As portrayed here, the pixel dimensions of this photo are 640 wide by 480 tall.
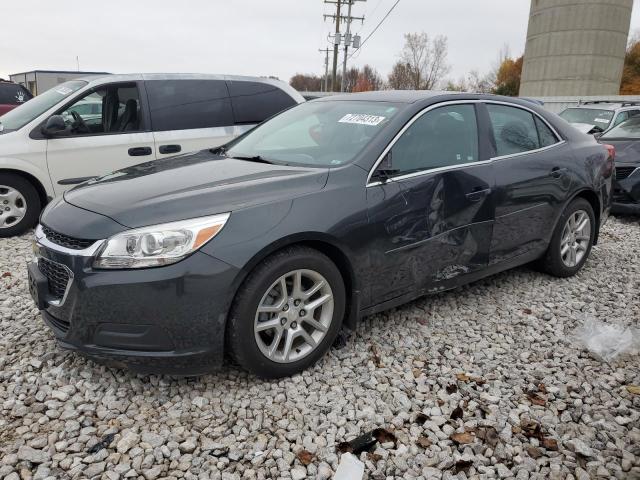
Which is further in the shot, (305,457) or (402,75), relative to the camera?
(402,75)

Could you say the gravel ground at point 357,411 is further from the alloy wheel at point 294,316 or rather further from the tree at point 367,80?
the tree at point 367,80

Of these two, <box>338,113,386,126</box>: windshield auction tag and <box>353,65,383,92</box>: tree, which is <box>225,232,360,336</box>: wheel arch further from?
<box>353,65,383,92</box>: tree

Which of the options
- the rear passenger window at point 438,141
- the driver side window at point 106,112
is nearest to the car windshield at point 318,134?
the rear passenger window at point 438,141

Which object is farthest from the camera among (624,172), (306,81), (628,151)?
(306,81)

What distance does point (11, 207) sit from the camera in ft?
18.5

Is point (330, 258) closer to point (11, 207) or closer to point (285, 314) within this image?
point (285, 314)

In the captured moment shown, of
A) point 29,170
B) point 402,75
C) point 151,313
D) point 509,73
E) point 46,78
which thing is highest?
point 509,73

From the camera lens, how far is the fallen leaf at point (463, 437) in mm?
2500

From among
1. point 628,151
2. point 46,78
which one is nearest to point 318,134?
point 628,151

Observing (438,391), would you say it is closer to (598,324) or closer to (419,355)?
(419,355)

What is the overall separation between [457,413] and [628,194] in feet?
19.1

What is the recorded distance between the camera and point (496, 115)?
3.99m

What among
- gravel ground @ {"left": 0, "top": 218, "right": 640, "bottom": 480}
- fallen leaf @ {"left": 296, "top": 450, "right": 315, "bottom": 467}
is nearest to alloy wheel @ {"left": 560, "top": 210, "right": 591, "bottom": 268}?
gravel ground @ {"left": 0, "top": 218, "right": 640, "bottom": 480}

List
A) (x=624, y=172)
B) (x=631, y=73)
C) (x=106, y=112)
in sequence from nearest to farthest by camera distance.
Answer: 1. (x=106, y=112)
2. (x=624, y=172)
3. (x=631, y=73)
